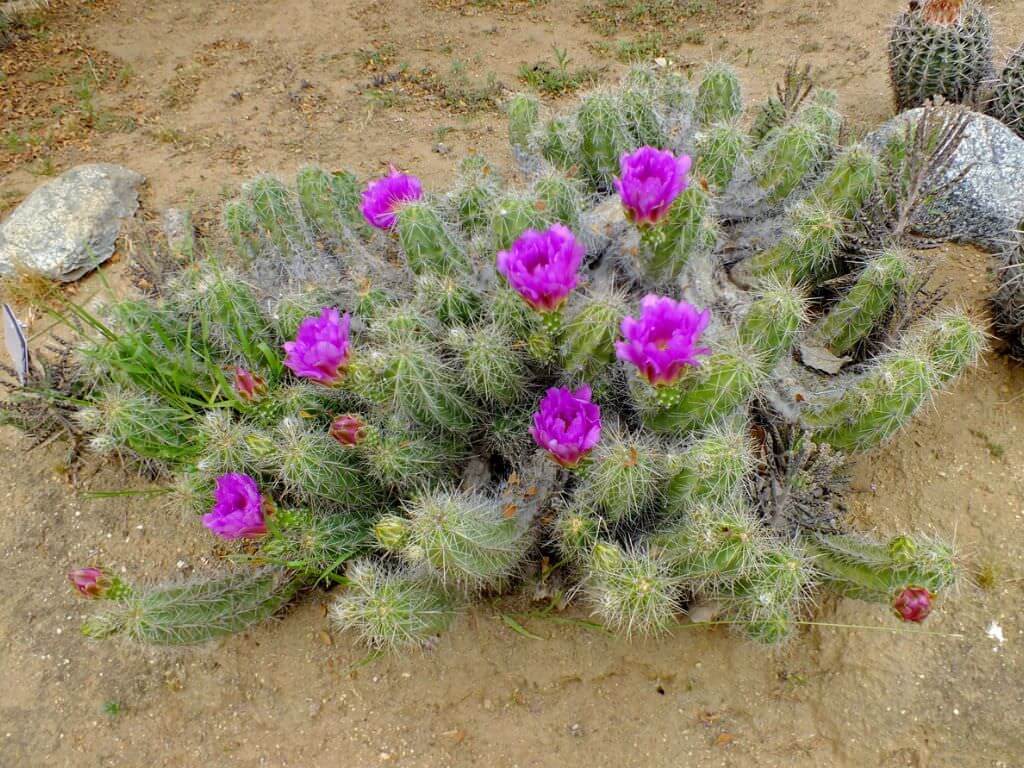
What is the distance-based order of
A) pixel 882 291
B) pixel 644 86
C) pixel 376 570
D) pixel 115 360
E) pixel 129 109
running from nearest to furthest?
pixel 376 570 < pixel 882 291 < pixel 115 360 < pixel 644 86 < pixel 129 109

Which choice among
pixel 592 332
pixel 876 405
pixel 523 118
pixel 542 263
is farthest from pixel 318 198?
pixel 876 405

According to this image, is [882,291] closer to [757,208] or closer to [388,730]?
[757,208]

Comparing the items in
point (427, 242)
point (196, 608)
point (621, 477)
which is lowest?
point (196, 608)

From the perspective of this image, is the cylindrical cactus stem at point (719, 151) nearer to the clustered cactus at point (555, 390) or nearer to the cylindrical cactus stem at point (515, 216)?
the clustered cactus at point (555, 390)

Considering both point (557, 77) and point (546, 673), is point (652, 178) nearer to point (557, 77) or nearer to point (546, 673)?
point (546, 673)

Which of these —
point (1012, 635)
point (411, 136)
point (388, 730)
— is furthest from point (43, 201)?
point (1012, 635)

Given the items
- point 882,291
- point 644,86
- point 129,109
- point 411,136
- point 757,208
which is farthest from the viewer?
point 129,109
